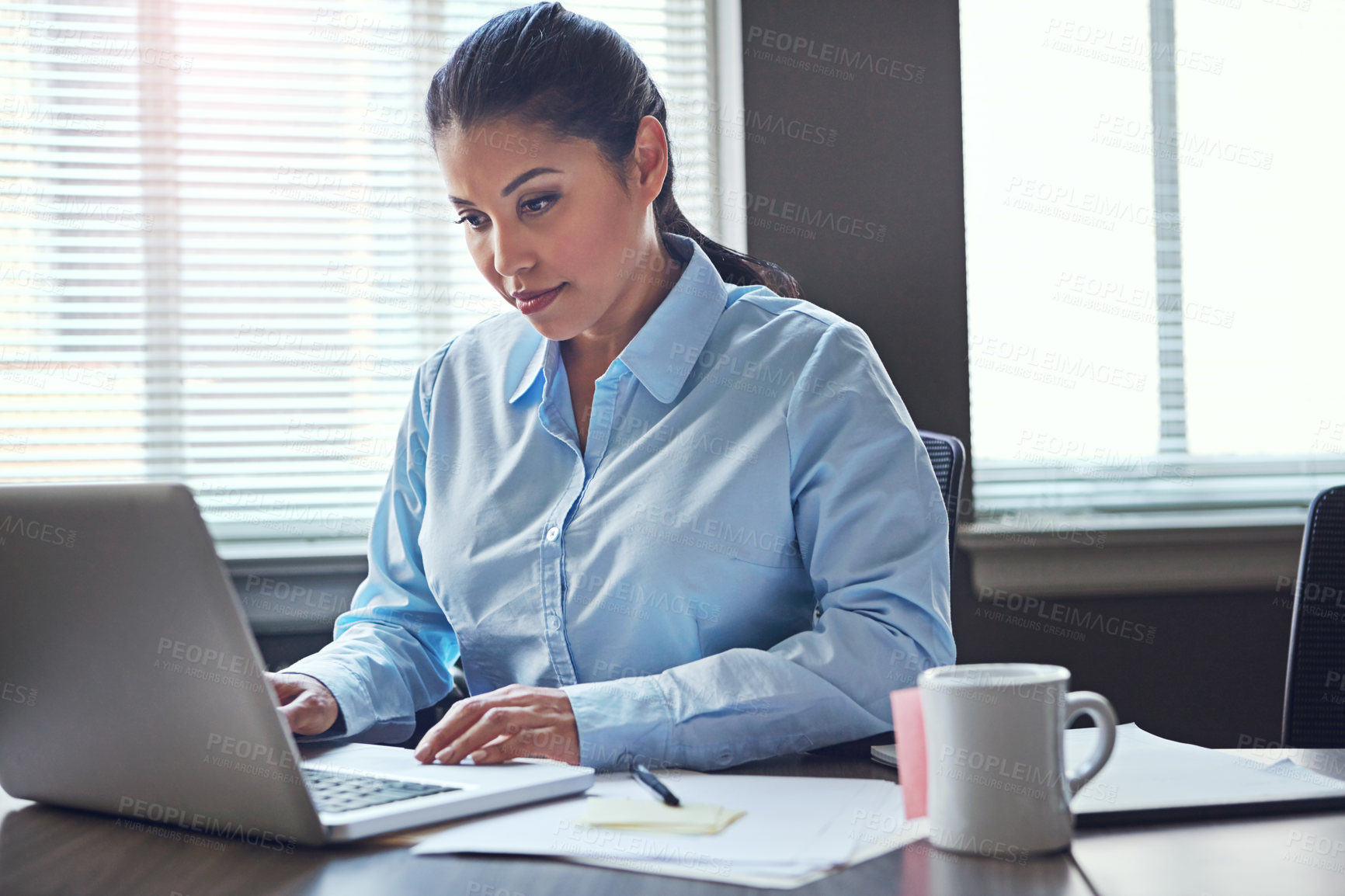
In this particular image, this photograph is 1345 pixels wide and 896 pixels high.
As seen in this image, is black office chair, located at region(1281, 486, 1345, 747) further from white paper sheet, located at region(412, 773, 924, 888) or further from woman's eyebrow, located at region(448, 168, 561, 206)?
woman's eyebrow, located at region(448, 168, 561, 206)

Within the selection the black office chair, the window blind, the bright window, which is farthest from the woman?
the bright window

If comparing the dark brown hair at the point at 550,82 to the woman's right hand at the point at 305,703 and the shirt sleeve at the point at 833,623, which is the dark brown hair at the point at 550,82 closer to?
the shirt sleeve at the point at 833,623

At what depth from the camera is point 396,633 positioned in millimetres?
1209

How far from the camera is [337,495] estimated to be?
216cm

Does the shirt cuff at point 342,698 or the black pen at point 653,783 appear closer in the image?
the black pen at point 653,783

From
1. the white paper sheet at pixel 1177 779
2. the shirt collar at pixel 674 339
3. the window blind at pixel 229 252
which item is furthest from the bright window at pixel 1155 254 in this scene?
the white paper sheet at pixel 1177 779

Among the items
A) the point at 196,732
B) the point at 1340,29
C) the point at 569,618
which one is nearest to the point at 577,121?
the point at 569,618

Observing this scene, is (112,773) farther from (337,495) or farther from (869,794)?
(337,495)

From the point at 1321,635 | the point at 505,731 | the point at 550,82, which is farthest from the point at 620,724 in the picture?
the point at 1321,635

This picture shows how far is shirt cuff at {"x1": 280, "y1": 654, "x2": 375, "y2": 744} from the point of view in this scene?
98 centimetres

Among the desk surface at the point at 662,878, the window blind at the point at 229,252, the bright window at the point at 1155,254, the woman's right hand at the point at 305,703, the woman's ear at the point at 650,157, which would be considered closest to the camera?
the desk surface at the point at 662,878

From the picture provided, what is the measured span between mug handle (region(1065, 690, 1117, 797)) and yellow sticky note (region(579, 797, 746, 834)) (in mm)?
196

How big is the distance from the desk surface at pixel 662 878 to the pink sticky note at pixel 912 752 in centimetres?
3

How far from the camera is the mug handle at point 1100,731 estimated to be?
24.6 inches
